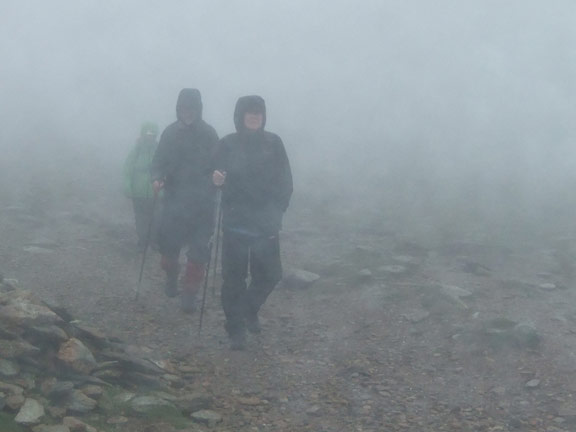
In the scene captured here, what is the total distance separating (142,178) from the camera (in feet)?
26.6

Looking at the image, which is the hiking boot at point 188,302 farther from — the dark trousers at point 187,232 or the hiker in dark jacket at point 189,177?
the dark trousers at point 187,232

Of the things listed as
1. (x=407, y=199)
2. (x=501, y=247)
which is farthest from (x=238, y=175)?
(x=407, y=199)

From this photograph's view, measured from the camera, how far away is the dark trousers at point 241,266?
5.73 metres

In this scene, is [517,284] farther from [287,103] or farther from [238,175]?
[287,103]

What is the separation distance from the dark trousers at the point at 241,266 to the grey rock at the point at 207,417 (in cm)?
113

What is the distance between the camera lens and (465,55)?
41.3ft

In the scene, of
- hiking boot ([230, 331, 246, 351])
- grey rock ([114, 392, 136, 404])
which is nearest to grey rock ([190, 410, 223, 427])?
grey rock ([114, 392, 136, 404])

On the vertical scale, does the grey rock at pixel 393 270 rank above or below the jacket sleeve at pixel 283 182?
below

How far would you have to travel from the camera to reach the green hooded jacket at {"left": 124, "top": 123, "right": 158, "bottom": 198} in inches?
319

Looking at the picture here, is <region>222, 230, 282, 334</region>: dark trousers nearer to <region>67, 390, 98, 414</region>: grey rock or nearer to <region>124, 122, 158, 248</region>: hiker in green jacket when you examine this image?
<region>67, 390, 98, 414</region>: grey rock

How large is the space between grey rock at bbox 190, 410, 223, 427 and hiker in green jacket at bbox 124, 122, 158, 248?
144 inches

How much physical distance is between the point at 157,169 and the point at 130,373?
7.26 ft

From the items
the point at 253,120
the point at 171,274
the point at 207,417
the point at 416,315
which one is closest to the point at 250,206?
the point at 253,120

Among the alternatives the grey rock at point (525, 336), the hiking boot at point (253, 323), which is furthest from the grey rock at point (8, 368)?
the grey rock at point (525, 336)
